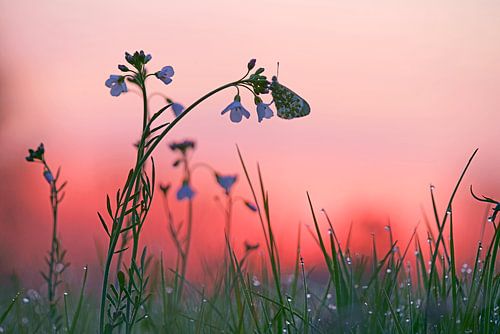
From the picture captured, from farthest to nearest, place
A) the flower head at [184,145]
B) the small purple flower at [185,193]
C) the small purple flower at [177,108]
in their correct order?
the flower head at [184,145] → the small purple flower at [185,193] → the small purple flower at [177,108]

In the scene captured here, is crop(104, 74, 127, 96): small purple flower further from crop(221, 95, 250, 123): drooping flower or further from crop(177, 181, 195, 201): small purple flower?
crop(177, 181, 195, 201): small purple flower

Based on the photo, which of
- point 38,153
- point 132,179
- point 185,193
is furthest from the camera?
point 185,193

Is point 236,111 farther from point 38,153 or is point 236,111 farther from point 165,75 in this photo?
point 38,153

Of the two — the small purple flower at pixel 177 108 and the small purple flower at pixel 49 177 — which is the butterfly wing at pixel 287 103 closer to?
the small purple flower at pixel 177 108

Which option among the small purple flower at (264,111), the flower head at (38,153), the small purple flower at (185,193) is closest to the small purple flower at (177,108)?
the flower head at (38,153)

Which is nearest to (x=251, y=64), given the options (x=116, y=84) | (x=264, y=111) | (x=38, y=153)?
(x=264, y=111)

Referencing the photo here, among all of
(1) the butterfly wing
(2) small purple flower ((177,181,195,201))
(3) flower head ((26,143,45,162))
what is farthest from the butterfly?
(2) small purple flower ((177,181,195,201))

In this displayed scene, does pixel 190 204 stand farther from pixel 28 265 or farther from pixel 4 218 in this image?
pixel 4 218
